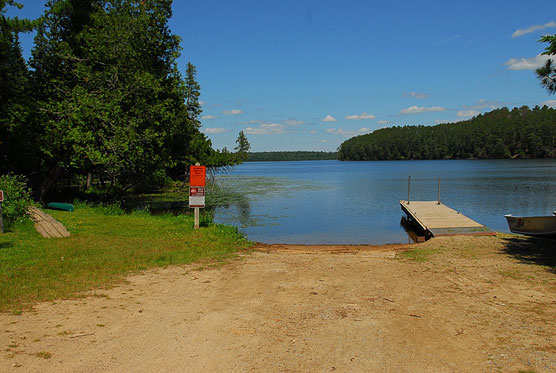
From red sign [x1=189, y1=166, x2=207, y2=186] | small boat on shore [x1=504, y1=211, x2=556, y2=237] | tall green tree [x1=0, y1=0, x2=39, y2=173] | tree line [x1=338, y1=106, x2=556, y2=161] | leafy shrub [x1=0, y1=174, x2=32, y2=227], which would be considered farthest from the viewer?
tree line [x1=338, y1=106, x2=556, y2=161]

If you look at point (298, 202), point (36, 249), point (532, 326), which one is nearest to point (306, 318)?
point (532, 326)

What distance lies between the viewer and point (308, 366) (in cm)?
411

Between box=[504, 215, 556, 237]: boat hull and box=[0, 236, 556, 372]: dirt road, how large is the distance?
428 cm

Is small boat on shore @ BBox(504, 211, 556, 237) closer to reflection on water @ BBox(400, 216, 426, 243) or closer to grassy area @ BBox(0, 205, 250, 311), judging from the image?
reflection on water @ BBox(400, 216, 426, 243)

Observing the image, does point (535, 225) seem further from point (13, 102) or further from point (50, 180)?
point (50, 180)

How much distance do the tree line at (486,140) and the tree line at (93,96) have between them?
140m

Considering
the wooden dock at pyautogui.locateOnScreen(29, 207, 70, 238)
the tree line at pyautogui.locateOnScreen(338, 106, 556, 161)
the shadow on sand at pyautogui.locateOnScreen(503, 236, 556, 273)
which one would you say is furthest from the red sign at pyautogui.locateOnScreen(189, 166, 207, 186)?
the tree line at pyautogui.locateOnScreen(338, 106, 556, 161)

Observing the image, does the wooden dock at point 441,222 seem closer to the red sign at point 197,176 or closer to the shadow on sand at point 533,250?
the shadow on sand at point 533,250

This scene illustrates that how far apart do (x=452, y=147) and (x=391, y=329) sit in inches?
6689

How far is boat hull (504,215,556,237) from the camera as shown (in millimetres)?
11914

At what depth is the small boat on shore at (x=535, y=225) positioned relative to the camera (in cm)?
1191

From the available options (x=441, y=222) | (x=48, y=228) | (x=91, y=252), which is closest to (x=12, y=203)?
(x=48, y=228)

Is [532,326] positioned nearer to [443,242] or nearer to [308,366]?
[308,366]

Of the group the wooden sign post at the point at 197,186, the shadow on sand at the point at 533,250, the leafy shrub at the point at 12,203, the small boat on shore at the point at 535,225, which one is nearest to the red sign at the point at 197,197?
the wooden sign post at the point at 197,186
